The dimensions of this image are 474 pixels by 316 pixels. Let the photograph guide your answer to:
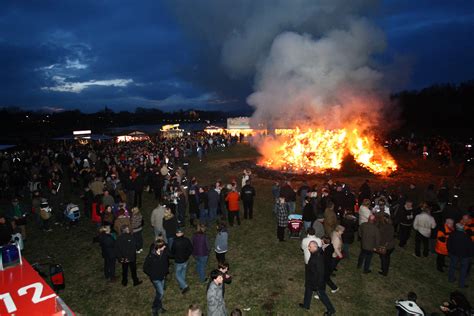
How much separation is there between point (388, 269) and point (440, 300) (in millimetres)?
1466

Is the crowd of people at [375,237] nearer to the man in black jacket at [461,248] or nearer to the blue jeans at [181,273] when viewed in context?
the man in black jacket at [461,248]

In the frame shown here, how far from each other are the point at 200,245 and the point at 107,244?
2431mm

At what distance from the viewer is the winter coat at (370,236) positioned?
7758 millimetres

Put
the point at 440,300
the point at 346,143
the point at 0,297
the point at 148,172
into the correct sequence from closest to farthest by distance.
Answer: the point at 0,297, the point at 440,300, the point at 148,172, the point at 346,143

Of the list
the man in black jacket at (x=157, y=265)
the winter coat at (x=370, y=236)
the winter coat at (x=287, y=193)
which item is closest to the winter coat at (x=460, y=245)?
the winter coat at (x=370, y=236)

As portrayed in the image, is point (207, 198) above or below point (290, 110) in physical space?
below

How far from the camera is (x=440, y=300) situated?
23.4ft

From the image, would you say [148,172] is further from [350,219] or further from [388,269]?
[388,269]

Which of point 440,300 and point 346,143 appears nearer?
point 440,300

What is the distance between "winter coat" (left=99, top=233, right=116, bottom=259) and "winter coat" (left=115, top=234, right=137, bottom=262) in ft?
1.28

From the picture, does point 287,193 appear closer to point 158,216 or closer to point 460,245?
point 158,216

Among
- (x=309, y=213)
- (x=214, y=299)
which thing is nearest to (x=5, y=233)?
(x=214, y=299)

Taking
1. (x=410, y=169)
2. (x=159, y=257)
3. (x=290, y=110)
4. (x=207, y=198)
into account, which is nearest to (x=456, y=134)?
(x=410, y=169)

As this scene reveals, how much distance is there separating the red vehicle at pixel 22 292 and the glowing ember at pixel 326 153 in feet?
57.5
